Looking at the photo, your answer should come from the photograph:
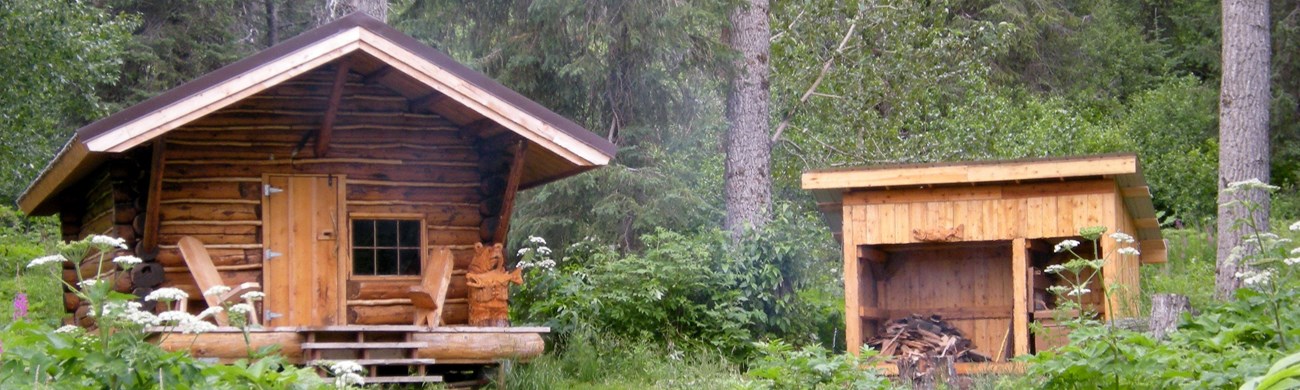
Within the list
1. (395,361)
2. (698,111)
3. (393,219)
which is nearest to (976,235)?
(393,219)

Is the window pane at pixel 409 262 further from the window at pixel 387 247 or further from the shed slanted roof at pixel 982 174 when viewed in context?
the shed slanted roof at pixel 982 174

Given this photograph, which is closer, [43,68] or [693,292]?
[693,292]

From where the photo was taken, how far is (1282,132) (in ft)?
80.4

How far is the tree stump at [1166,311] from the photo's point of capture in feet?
29.7

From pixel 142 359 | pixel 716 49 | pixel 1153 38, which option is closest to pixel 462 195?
pixel 716 49

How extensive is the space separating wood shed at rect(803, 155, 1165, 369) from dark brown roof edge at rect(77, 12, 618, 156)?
9.91 feet

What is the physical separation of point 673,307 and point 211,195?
18.1ft

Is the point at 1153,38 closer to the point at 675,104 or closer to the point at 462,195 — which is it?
the point at 675,104

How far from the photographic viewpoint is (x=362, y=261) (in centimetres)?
1244

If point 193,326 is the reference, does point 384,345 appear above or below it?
below

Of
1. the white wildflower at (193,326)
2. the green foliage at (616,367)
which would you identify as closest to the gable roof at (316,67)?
the green foliage at (616,367)

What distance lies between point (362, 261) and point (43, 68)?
30.1 feet

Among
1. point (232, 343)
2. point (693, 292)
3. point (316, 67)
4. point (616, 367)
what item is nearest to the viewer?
point (232, 343)

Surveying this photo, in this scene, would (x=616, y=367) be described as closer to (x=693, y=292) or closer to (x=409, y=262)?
(x=693, y=292)
